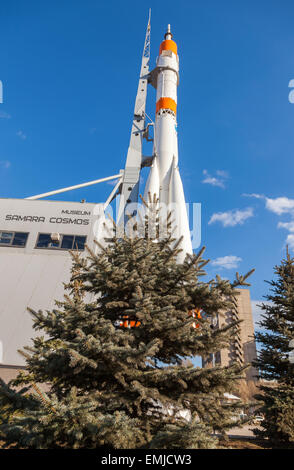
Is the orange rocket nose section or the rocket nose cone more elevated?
the rocket nose cone

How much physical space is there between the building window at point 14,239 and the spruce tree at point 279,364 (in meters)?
13.9

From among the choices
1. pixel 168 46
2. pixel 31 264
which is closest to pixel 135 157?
pixel 31 264

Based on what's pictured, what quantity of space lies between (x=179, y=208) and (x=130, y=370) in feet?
48.4

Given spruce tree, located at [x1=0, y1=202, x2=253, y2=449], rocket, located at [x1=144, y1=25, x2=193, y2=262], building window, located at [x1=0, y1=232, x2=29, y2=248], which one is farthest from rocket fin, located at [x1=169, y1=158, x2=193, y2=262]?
spruce tree, located at [x1=0, y1=202, x2=253, y2=449]

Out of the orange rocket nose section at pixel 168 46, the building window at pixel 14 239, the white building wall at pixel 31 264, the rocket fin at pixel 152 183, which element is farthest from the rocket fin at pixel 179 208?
the orange rocket nose section at pixel 168 46

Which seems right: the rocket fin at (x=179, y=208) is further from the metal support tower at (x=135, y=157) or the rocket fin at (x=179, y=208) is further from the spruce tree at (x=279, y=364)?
the spruce tree at (x=279, y=364)

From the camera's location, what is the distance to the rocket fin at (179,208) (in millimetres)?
17719

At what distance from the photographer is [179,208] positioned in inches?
744

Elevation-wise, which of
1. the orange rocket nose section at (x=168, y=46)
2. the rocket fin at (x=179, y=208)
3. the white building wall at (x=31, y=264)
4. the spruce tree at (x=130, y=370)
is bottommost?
the spruce tree at (x=130, y=370)

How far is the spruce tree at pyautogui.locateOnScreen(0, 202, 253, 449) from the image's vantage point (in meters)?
4.19

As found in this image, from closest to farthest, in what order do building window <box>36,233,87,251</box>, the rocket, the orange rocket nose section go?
building window <box>36,233,87,251</box>
the rocket
the orange rocket nose section

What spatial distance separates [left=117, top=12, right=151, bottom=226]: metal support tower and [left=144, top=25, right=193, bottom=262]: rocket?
39.7 inches

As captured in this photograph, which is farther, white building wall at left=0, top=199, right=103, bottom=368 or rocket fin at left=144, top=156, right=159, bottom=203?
rocket fin at left=144, top=156, right=159, bottom=203

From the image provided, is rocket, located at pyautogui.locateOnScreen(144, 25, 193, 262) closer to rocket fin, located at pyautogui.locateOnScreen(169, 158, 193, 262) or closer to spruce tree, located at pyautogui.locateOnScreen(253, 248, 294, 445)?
rocket fin, located at pyautogui.locateOnScreen(169, 158, 193, 262)
